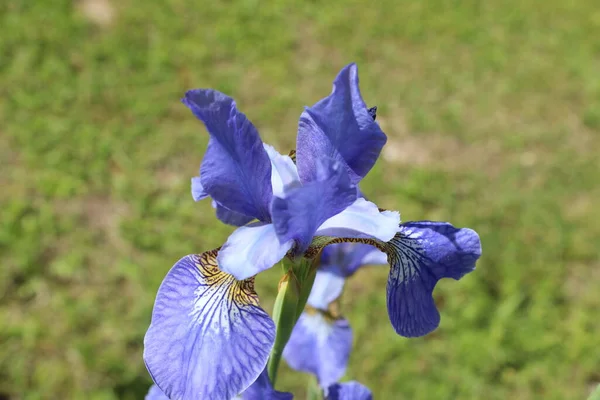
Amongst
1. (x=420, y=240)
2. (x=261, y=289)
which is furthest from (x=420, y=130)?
(x=420, y=240)

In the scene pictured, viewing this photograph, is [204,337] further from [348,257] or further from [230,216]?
[348,257]

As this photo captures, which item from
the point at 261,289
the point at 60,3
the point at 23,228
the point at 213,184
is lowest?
the point at 213,184

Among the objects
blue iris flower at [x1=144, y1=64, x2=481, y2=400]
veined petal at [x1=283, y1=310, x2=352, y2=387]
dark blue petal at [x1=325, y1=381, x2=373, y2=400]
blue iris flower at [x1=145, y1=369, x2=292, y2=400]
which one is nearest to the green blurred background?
veined petal at [x1=283, y1=310, x2=352, y2=387]

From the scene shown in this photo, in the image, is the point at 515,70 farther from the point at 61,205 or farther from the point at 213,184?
the point at 213,184

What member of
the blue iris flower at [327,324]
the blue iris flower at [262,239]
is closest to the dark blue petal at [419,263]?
the blue iris flower at [262,239]

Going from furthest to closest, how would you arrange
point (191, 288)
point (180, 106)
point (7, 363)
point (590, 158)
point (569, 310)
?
point (590, 158)
point (180, 106)
point (569, 310)
point (7, 363)
point (191, 288)

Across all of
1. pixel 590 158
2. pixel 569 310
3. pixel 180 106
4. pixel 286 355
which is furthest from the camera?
pixel 590 158

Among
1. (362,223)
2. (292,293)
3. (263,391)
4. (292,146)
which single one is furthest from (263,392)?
(292,146)
